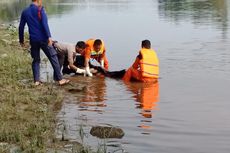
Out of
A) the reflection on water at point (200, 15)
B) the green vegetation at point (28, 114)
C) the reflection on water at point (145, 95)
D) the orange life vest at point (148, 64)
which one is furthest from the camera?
the reflection on water at point (200, 15)

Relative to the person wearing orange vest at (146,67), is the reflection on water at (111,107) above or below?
below

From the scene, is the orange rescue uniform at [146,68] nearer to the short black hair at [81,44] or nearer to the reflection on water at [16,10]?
the short black hair at [81,44]

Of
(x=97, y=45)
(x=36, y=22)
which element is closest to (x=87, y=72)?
(x=97, y=45)

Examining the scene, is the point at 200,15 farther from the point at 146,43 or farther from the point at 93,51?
the point at 146,43

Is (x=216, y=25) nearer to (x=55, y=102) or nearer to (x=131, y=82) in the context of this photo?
(x=131, y=82)

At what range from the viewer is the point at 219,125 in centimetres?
748

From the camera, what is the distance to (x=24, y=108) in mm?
7945

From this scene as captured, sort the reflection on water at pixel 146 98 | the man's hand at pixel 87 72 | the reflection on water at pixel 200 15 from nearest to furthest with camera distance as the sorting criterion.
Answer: the reflection on water at pixel 146 98
the man's hand at pixel 87 72
the reflection on water at pixel 200 15

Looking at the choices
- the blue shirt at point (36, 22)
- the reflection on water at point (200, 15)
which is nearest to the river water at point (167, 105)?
the blue shirt at point (36, 22)

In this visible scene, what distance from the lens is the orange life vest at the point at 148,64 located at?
11.2 m

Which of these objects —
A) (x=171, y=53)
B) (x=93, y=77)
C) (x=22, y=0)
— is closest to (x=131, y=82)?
(x=93, y=77)

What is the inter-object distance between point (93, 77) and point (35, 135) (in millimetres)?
5997

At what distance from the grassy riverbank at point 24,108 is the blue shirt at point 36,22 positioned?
1052mm

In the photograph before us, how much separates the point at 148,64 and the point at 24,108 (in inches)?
163
